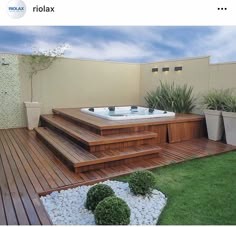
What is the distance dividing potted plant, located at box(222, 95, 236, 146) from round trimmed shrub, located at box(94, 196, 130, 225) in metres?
3.74

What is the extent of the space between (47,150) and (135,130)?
5.87 feet

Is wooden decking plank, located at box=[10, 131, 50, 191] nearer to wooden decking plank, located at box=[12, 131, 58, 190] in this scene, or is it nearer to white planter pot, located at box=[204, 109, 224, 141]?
wooden decking plank, located at box=[12, 131, 58, 190]

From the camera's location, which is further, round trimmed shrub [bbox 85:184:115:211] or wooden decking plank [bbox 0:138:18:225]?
round trimmed shrub [bbox 85:184:115:211]

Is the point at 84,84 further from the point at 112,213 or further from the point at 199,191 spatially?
the point at 112,213

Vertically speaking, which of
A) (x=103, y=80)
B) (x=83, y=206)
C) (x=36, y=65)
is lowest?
(x=83, y=206)

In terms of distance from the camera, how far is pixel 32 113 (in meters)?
6.37

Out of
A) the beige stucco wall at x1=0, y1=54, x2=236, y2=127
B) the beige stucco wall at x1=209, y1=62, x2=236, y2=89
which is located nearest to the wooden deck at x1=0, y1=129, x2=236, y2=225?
the beige stucco wall at x1=209, y1=62, x2=236, y2=89

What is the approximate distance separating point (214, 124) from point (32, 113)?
15.8 feet

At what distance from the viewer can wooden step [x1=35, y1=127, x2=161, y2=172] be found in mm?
3355

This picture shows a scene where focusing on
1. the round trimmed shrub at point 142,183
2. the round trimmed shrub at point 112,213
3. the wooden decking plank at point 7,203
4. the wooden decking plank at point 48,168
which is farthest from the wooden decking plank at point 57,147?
the round trimmed shrub at point 112,213

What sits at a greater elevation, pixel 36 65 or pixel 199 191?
pixel 36 65

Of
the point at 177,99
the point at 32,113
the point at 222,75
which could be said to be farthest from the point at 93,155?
the point at 222,75

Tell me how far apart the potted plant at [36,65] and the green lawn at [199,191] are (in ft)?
13.4
